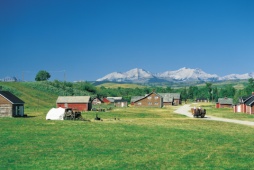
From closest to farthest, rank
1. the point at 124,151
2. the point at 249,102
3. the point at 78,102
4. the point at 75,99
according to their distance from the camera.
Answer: the point at 124,151 → the point at 249,102 → the point at 78,102 → the point at 75,99

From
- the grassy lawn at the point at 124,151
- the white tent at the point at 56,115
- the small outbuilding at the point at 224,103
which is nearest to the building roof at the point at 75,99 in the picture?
the white tent at the point at 56,115

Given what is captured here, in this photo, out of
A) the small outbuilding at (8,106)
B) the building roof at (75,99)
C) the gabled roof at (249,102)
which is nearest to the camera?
the small outbuilding at (8,106)

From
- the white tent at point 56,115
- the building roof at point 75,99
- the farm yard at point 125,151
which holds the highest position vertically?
the building roof at point 75,99

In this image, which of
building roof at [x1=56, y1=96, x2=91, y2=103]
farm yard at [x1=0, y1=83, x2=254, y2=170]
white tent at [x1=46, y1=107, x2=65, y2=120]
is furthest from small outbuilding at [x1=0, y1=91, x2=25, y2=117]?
farm yard at [x1=0, y1=83, x2=254, y2=170]

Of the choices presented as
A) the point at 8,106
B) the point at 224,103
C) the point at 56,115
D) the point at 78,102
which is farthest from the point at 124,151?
the point at 224,103

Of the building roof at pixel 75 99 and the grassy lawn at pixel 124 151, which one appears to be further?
the building roof at pixel 75 99

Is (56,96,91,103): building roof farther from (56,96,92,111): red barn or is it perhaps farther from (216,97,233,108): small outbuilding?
(216,97,233,108): small outbuilding

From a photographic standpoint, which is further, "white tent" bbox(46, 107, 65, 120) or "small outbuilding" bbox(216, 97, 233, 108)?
"small outbuilding" bbox(216, 97, 233, 108)

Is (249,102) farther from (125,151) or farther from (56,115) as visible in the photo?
(125,151)

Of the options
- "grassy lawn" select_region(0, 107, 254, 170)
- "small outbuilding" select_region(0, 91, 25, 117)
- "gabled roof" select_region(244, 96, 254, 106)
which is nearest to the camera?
"grassy lawn" select_region(0, 107, 254, 170)

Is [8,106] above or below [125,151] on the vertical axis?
above

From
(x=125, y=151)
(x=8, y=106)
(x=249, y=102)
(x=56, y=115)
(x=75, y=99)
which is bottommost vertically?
(x=125, y=151)

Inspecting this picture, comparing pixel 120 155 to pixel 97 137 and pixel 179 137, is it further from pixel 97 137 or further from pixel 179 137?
pixel 179 137

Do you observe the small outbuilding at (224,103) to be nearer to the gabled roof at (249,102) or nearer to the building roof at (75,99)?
the gabled roof at (249,102)
